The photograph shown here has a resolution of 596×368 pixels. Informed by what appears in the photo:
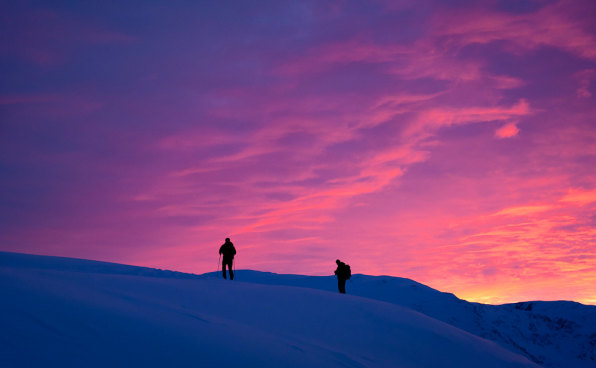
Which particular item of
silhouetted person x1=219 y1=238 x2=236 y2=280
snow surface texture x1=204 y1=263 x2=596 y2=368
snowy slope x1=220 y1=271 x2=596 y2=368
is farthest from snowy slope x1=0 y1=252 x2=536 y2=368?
snowy slope x1=220 y1=271 x2=596 y2=368

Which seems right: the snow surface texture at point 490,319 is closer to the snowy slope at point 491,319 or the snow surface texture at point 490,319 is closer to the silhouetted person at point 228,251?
the snowy slope at point 491,319

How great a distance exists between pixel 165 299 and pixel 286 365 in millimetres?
4021

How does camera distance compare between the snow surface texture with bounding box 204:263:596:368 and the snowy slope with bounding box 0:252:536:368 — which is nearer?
the snowy slope with bounding box 0:252:536:368

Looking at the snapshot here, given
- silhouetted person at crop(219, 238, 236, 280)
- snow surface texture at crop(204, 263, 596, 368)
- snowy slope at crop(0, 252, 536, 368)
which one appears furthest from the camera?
snow surface texture at crop(204, 263, 596, 368)

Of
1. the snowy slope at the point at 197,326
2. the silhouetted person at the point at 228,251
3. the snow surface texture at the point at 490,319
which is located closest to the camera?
the snowy slope at the point at 197,326

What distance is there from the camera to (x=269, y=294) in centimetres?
1413

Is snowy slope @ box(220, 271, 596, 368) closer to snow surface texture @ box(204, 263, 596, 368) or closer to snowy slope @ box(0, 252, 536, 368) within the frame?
snow surface texture @ box(204, 263, 596, 368)

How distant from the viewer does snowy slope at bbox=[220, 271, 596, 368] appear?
140ft

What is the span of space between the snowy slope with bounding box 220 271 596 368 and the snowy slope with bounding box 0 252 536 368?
25.3 m

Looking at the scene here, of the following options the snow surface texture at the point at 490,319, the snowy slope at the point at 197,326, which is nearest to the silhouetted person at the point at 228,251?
the snowy slope at the point at 197,326

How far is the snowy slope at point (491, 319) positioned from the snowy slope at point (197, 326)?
83.0 feet

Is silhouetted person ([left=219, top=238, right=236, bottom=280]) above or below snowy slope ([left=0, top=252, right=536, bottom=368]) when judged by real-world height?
above

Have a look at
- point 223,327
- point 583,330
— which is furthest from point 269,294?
point 583,330

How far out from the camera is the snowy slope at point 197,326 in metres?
6.39
